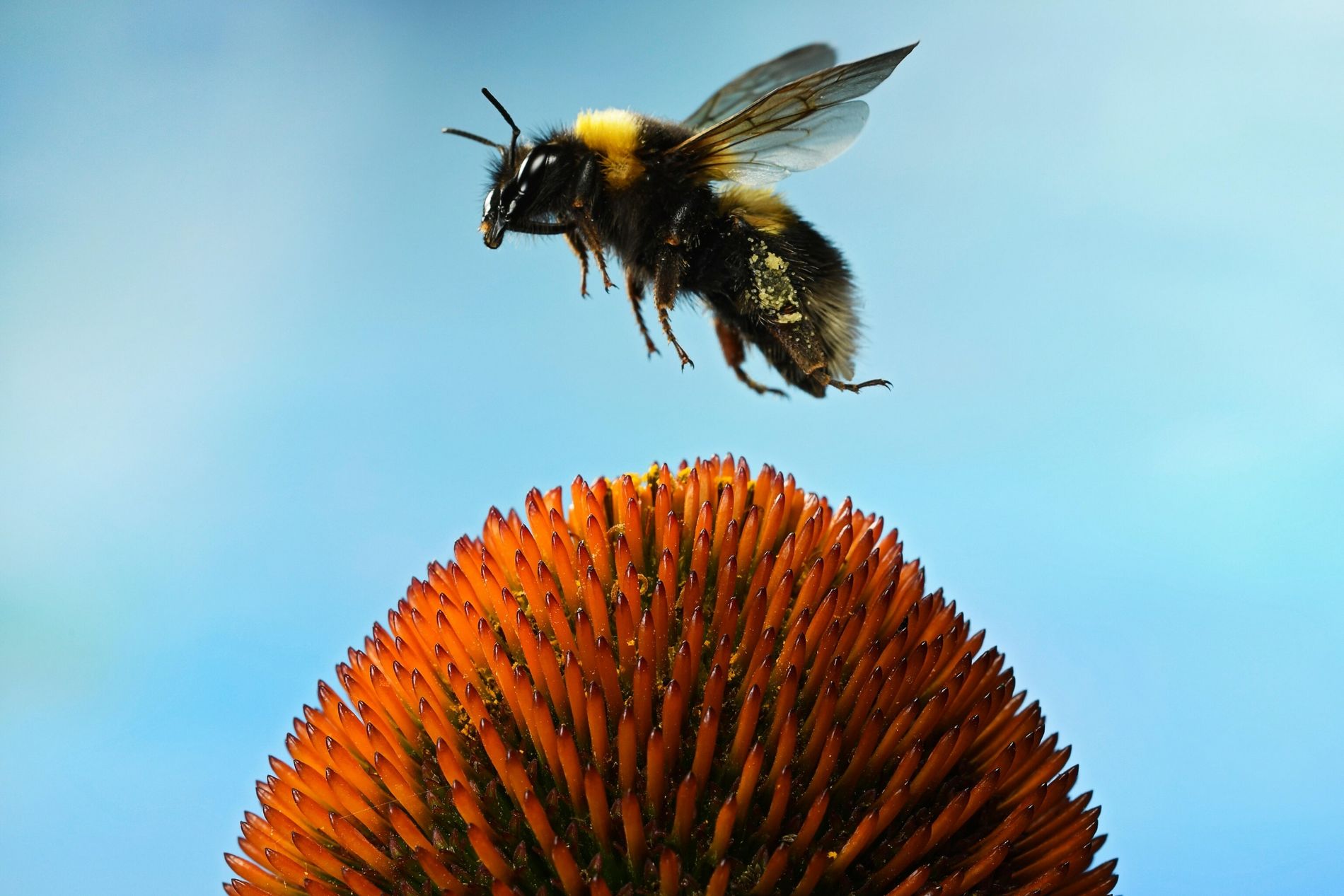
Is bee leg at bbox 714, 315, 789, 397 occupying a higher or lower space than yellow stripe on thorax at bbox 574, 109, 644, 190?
lower

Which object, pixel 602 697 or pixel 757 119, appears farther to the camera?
pixel 757 119

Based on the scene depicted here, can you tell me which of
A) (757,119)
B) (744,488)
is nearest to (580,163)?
(757,119)

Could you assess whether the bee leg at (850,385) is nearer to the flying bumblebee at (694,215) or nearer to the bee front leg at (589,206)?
the flying bumblebee at (694,215)

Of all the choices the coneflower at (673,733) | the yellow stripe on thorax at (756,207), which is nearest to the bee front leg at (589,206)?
the yellow stripe on thorax at (756,207)

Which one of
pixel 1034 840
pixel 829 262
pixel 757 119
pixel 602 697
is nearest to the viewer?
pixel 602 697

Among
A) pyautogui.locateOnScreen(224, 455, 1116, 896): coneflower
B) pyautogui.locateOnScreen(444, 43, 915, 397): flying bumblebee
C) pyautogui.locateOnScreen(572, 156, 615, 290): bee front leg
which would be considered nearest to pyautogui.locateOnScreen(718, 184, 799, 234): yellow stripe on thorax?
pyautogui.locateOnScreen(444, 43, 915, 397): flying bumblebee

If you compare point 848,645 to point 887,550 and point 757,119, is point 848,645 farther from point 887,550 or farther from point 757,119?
point 757,119

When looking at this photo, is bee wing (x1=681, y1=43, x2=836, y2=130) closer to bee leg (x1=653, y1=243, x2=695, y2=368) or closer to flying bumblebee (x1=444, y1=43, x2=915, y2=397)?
flying bumblebee (x1=444, y1=43, x2=915, y2=397)

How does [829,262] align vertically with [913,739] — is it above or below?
above
